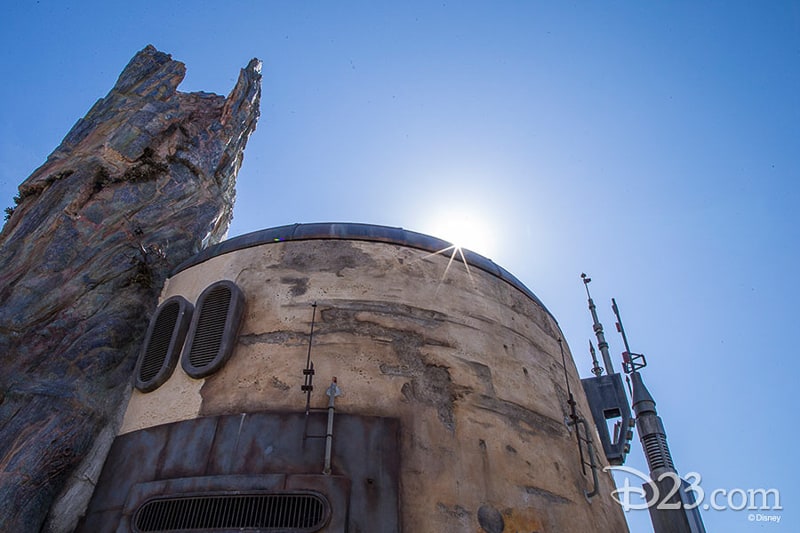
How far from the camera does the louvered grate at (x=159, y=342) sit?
8.07 metres

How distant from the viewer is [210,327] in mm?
7961

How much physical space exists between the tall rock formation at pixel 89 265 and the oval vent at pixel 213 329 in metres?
1.62

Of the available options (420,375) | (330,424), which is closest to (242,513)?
(330,424)

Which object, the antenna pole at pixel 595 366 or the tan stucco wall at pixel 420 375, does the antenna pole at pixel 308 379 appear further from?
the antenna pole at pixel 595 366

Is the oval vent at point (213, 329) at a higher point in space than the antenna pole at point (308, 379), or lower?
higher

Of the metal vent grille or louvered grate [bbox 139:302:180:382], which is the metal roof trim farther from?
the metal vent grille

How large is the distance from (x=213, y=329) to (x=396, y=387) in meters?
2.79

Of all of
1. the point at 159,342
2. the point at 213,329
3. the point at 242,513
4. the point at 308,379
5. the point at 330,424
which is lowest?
the point at 242,513

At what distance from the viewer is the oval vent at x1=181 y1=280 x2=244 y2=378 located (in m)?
7.48

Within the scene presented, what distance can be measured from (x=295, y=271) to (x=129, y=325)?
10.4 ft

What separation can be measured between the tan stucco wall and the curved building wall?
→ 19 millimetres

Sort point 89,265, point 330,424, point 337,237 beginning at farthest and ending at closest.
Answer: point 89,265 < point 337,237 < point 330,424

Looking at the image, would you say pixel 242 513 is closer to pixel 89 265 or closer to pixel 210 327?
pixel 210 327

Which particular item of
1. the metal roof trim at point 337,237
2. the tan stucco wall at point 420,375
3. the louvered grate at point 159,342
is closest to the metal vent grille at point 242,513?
the tan stucco wall at point 420,375
